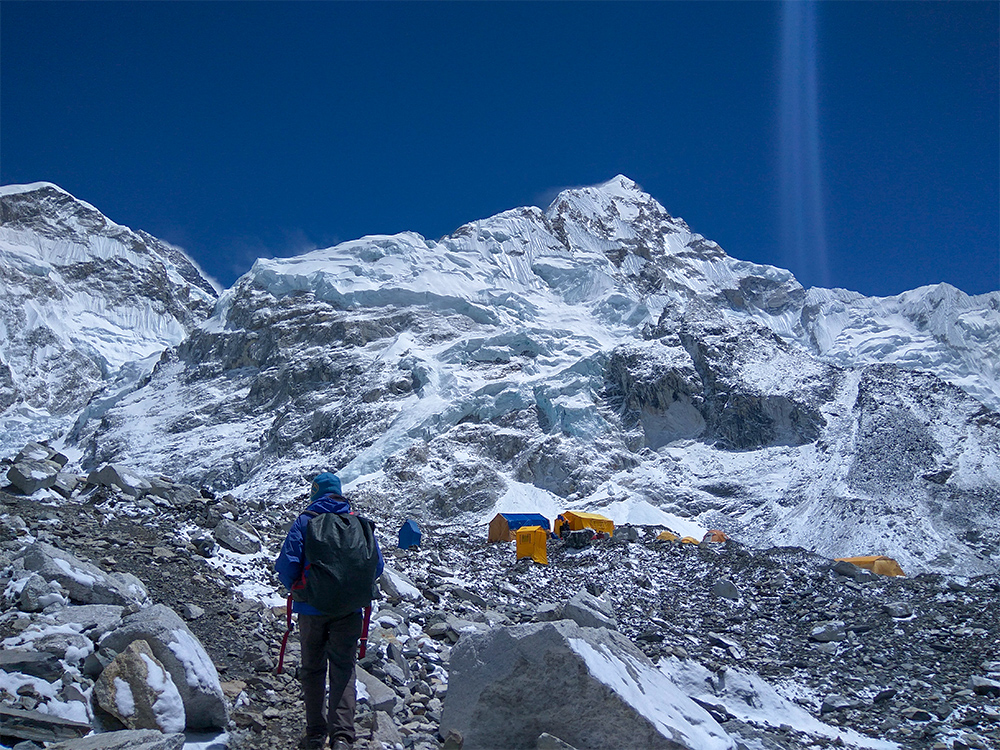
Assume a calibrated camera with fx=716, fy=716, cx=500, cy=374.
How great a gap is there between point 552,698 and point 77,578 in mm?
4276

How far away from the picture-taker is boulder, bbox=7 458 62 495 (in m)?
11.0

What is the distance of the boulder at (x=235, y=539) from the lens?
10000 millimetres

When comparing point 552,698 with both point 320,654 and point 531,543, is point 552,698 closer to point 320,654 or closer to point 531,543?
point 320,654

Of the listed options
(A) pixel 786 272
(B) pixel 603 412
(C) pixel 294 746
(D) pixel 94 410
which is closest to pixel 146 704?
(C) pixel 294 746

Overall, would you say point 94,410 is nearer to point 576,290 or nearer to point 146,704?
point 576,290

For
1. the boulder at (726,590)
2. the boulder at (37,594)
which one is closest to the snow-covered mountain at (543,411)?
the boulder at (726,590)

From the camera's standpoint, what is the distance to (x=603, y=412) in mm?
73125

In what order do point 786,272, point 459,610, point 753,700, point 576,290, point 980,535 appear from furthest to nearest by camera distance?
point 786,272 < point 576,290 < point 980,535 < point 459,610 < point 753,700

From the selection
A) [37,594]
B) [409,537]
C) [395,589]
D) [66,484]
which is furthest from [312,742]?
[409,537]

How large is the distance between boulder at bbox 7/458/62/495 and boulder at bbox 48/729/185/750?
835 cm

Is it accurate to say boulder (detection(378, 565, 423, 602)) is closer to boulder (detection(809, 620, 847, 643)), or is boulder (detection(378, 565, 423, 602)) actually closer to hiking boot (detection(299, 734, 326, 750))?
hiking boot (detection(299, 734, 326, 750))

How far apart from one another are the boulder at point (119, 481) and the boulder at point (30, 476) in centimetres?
62

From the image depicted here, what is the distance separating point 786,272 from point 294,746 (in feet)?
567

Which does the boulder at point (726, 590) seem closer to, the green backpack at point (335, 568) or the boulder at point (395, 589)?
the boulder at point (395, 589)
